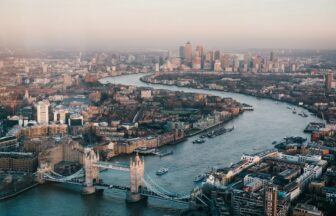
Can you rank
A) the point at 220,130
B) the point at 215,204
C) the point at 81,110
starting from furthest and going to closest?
the point at 81,110
the point at 220,130
the point at 215,204

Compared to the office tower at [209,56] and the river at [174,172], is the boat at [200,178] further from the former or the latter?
the office tower at [209,56]

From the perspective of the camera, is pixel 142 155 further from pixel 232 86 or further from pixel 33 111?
pixel 232 86

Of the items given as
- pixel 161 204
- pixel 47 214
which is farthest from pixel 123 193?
pixel 47 214

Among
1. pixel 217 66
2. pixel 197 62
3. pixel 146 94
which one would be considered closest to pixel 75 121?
pixel 146 94

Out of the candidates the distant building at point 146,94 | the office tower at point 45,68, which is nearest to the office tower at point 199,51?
the distant building at point 146,94

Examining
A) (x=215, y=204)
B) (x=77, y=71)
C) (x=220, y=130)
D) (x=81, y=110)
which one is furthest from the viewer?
(x=77, y=71)
